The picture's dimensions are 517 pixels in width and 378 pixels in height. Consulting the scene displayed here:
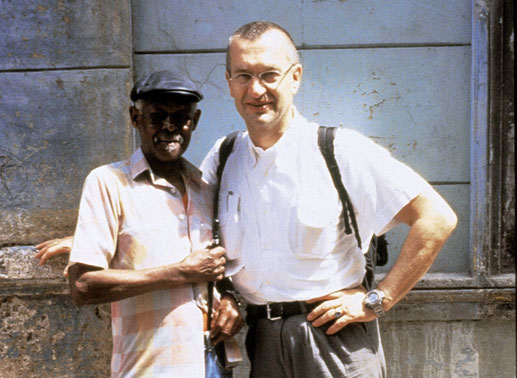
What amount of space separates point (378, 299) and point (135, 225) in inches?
37.3

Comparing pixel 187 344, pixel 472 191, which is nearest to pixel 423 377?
pixel 472 191

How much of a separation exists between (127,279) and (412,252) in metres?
1.05

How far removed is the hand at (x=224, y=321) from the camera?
2.48 metres

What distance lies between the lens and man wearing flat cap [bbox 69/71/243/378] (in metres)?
2.35

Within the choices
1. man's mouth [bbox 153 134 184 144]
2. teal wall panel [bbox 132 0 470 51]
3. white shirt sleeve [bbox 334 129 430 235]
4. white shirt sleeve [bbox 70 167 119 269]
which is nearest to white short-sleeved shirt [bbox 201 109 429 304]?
white shirt sleeve [bbox 334 129 430 235]

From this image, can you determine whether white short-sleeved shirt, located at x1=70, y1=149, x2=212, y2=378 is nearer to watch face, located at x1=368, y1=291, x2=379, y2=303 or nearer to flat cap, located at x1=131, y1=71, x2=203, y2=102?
flat cap, located at x1=131, y1=71, x2=203, y2=102

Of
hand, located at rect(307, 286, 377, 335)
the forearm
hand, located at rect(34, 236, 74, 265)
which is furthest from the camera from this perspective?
hand, located at rect(34, 236, 74, 265)

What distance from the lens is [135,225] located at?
94.6 inches

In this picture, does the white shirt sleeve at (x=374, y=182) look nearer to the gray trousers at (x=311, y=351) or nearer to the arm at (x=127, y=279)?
the gray trousers at (x=311, y=351)

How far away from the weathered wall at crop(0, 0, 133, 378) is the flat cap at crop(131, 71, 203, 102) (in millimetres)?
1305

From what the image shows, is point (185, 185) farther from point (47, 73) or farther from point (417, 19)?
point (417, 19)

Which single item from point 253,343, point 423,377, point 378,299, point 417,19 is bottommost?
point 423,377

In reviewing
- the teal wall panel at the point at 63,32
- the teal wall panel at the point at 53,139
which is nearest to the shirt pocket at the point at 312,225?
the teal wall panel at the point at 53,139

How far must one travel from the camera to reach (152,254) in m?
2.41
